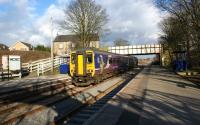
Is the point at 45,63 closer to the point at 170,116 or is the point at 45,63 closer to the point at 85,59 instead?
the point at 85,59

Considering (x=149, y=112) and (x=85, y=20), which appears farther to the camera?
(x=85, y=20)

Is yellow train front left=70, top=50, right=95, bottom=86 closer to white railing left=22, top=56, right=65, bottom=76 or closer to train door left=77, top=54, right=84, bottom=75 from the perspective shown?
train door left=77, top=54, right=84, bottom=75

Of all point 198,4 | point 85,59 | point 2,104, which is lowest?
point 2,104

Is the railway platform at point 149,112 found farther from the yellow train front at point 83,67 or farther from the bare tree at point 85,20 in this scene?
the bare tree at point 85,20

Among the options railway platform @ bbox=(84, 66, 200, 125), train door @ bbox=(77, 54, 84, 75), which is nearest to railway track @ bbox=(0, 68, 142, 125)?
railway platform @ bbox=(84, 66, 200, 125)

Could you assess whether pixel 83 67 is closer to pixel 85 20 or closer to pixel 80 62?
pixel 80 62

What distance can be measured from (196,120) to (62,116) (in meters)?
4.51

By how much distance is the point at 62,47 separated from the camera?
120 m

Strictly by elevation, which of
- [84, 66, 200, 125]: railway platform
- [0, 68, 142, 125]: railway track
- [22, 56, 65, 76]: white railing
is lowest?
[0, 68, 142, 125]: railway track

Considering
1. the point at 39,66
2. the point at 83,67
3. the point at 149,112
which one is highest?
the point at 83,67

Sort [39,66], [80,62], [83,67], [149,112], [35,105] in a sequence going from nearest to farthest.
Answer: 1. [149,112]
2. [35,105]
3. [83,67]
4. [80,62]
5. [39,66]

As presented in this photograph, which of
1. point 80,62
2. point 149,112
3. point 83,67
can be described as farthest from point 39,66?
point 149,112

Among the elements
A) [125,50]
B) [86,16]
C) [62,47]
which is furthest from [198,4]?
[62,47]

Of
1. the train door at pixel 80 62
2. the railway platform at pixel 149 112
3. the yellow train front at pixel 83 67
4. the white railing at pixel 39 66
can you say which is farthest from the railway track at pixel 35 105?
the white railing at pixel 39 66
